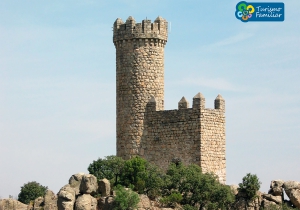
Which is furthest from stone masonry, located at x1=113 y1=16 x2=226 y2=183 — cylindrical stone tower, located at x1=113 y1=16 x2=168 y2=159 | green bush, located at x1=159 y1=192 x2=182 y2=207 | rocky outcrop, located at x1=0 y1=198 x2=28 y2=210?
rocky outcrop, located at x1=0 y1=198 x2=28 y2=210

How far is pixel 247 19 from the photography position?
51.1 metres

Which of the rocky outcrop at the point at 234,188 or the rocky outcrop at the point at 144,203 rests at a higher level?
the rocky outcrop at the point at 234,188

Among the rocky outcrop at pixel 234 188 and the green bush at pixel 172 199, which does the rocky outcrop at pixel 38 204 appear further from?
the rocky outcrop at pixel 234 188

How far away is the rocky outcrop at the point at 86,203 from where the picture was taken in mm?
47931

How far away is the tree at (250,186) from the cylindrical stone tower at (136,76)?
6.89 metres

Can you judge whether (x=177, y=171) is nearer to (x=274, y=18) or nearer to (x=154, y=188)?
(x=154, y=188)

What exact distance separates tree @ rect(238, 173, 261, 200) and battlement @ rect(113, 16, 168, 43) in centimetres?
1010

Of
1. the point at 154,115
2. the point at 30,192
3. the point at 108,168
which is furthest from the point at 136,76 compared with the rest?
the point at 30,192

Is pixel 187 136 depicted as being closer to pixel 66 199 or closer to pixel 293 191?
pixel 293 191

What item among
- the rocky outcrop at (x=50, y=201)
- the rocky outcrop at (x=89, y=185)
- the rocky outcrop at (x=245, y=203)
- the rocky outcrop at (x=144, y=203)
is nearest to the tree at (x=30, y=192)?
the rocky outcrop at (x=50, y=201)

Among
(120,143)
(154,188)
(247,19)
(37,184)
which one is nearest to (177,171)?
(154,188)

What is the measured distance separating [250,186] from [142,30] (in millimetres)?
11376

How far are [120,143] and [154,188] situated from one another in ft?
17.4

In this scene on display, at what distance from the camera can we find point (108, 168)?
51875 mm
